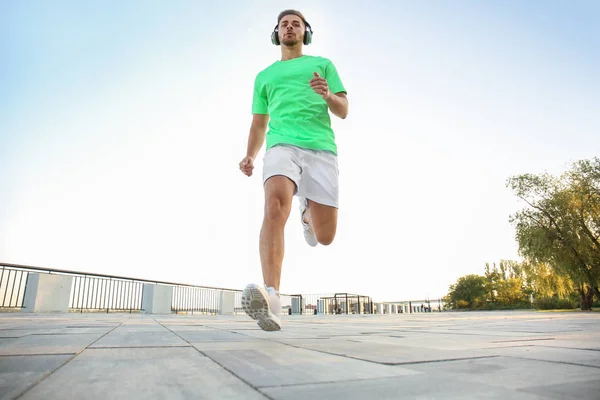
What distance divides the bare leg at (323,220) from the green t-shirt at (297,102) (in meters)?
0.45

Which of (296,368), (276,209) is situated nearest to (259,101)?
(276,209)

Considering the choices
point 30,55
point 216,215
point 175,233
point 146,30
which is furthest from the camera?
point 175,233

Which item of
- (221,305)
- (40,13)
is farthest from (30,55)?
(221,305)

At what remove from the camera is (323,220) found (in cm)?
265

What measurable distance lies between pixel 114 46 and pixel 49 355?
13190 millimetres

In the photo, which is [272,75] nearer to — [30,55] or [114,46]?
[30,55]

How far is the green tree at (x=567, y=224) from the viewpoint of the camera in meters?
16.7

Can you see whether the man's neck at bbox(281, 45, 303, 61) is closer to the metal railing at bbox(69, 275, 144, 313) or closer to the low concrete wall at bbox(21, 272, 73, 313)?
the low concrete wall at bbox(21, 272, 73, 313)

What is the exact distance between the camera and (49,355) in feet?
3.50

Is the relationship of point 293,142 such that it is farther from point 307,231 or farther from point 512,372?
point 512,372

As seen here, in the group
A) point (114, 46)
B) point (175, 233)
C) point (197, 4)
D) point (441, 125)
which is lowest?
point (175, 233)

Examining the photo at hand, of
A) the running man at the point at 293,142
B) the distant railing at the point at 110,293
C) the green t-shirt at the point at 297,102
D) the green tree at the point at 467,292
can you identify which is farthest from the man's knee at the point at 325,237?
the green tree at the point at 467,292

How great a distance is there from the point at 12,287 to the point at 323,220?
32.9ft

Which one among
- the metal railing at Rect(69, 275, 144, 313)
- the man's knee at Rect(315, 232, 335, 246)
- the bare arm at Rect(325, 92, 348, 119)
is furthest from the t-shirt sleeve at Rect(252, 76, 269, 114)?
the metal railing at Rect(69, 275, 144, 313)
